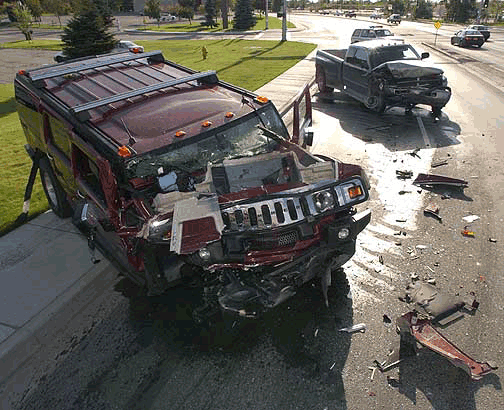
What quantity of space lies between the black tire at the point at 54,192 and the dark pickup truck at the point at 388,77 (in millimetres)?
8385

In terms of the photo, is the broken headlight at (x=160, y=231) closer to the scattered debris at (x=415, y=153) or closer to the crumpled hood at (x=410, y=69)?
the scattered debris at (x=415, y=153)

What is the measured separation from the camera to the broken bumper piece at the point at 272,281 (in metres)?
4.32

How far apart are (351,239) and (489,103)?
11032 mm

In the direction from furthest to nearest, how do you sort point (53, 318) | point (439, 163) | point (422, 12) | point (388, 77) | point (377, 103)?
1. point (422, 12)
2. point (377, 103)
3. point (388, 77)
4. point (439, 163)
5. point (53, 318)

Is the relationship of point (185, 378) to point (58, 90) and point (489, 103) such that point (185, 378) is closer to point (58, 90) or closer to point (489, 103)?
point (58, 90)

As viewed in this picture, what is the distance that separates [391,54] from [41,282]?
35.7 ft

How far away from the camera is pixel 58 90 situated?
5.99 meters

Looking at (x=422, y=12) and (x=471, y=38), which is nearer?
(x=471, y=38)

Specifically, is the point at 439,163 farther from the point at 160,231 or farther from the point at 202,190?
the point at 160,231

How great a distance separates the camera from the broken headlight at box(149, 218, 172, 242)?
3.90 m

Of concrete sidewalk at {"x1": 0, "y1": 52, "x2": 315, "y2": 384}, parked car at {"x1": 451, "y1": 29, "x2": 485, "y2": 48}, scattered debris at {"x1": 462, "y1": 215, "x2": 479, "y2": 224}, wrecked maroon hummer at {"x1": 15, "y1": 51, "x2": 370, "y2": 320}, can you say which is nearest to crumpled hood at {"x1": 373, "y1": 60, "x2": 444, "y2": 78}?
scattered debris at {"x1": 462, "y1": 215, "x2": 479, "y2": 224}

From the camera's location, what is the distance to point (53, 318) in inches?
187

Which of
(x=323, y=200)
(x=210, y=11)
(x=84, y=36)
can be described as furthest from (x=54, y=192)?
(x=210, y=11)

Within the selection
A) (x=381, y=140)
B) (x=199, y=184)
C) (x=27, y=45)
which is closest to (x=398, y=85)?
(x=381, y=140)
